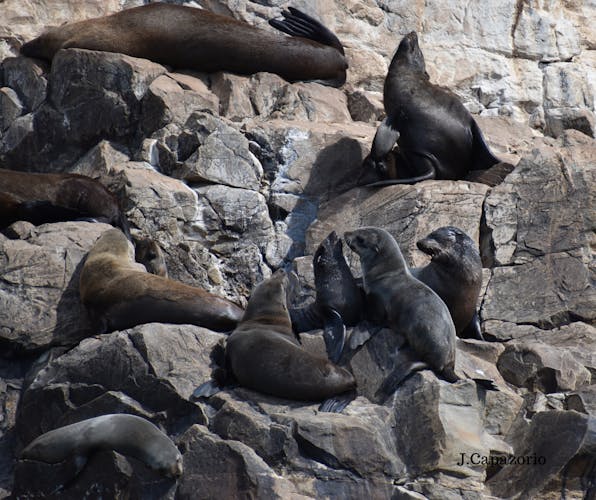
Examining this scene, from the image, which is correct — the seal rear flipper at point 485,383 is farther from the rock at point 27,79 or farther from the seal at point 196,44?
the rock at point 27,79

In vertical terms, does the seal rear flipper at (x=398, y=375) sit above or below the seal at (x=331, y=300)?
above

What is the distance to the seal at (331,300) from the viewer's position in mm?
10117

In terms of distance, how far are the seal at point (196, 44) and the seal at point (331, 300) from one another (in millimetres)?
4323

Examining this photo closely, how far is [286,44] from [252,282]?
3863 mm

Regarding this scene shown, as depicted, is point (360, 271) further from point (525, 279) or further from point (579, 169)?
point (579, 169)

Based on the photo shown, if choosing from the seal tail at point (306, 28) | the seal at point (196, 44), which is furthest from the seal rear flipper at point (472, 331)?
the seal tail at point (306, 28)

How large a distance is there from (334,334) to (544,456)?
1.82 meters

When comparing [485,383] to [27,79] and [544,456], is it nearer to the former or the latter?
[544,456]

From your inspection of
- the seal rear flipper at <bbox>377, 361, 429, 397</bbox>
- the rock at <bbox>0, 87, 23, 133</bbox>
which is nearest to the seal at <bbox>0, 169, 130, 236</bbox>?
the rock at <bbox>0, 87, 23, 133</bbox>

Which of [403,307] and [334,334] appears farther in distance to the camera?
[334,334]

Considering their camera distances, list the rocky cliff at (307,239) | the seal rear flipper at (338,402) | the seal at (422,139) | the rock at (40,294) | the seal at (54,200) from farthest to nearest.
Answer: the seal at (422,139) → the seal at (54,200) → the rock at (40,294) → the seal rear flipper at (338,402) → the rocky cliff at (307,239)

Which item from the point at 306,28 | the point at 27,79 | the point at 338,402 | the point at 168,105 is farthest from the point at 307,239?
the point at 306,28

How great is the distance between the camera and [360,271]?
11.2 m

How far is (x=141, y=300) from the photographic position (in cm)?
1052
